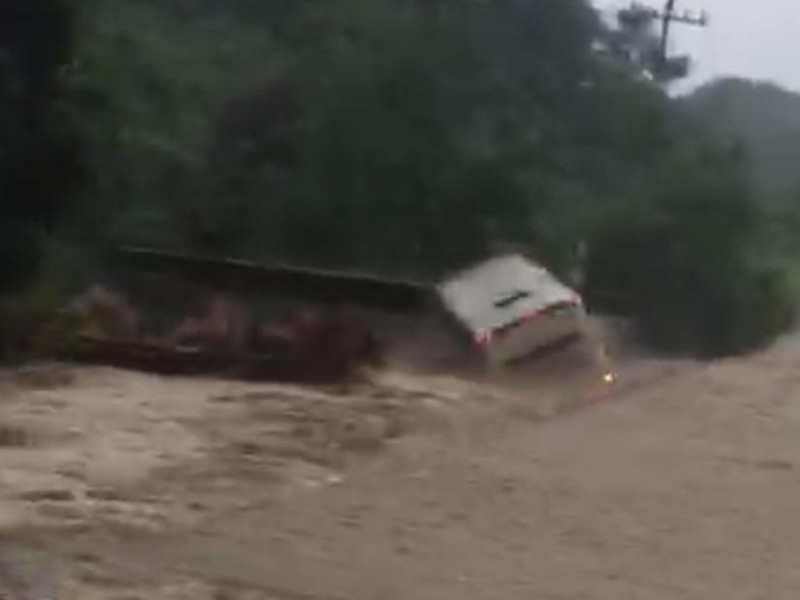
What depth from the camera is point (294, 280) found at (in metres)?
9.11

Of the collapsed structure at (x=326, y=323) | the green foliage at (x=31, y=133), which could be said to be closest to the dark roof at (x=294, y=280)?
the collapsed structure at (x=326, y=323)

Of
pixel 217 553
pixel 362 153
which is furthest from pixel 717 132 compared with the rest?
pixel 217 553

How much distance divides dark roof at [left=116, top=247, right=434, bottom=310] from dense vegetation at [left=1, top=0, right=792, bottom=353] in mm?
428

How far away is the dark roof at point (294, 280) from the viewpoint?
844 centimetres

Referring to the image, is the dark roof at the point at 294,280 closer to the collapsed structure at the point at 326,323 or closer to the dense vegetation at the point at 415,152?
the collapsed structure at the point at 326,323

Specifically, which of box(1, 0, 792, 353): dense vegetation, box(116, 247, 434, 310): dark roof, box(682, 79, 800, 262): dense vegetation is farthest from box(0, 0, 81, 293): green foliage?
box(682, 79, 800, 262): dense vegetation

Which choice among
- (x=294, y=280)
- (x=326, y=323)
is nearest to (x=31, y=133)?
(x=294, y=280)

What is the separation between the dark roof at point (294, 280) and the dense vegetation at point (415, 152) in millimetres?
428

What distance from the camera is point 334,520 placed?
4.43 m

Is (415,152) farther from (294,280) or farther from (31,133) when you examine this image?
(294,280)

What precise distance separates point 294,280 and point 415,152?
3.19m

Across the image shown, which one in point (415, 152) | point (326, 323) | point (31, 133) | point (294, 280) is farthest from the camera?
point (415, 152)

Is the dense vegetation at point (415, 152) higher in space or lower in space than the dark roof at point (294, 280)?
higher

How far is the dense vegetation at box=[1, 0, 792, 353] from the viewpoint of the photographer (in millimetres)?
11188
